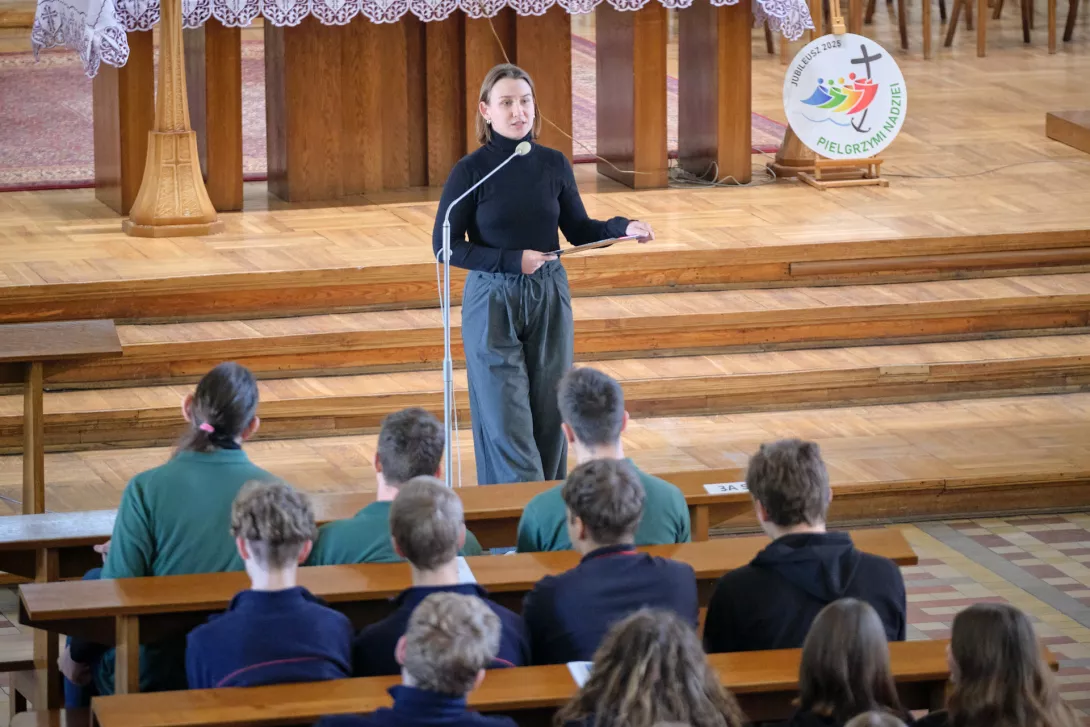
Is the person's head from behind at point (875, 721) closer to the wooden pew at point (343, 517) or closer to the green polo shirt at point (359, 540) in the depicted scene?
the green polo shirt at point (359, 540)

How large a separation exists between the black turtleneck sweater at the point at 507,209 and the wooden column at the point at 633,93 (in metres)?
3.07

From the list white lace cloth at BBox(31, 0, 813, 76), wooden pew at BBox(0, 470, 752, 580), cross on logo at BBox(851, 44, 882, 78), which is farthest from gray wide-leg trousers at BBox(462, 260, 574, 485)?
cross on logo at BBox(851, 44, 882, 78)

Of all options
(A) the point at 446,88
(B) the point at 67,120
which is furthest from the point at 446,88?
(B) the point at 67,120

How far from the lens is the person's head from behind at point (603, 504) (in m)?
3.04

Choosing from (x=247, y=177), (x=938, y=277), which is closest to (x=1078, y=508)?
(x=938, y=277)

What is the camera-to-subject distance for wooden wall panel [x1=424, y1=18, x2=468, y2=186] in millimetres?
7488

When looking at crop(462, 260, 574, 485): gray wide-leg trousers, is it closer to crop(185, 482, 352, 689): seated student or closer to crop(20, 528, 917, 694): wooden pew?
crop(20, 528, 917, 694): wooden pew

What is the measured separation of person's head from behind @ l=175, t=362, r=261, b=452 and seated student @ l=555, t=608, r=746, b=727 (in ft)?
3.80

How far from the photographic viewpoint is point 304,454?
5.68 meters

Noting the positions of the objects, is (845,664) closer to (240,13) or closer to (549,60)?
(240,13)

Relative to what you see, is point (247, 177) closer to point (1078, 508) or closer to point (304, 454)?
point (304, 454)

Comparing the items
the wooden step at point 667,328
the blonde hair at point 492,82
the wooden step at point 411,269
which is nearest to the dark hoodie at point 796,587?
the blonde hair at point 492,82

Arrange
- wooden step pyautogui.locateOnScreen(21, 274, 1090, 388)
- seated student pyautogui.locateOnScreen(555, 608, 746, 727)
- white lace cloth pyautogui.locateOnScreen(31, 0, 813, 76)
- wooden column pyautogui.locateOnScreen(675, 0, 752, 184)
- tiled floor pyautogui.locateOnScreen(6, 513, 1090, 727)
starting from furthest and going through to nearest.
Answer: wooden column pyautogui.locateOnScreen(675, 0, 752, 184)
white lace cloth pyautogui.locateOnScreen(31, 0, 813, 76)
wooden step pyautogui.locateOnScreen(21, 274, 1090, 388)
tiled floor pyautogui.locateOnScreen(6, 513, 1090, 727)
seated student pyautogui.locateOnScreen(555, 608, 746, 727)

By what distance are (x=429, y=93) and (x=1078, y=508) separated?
3.32 meters
